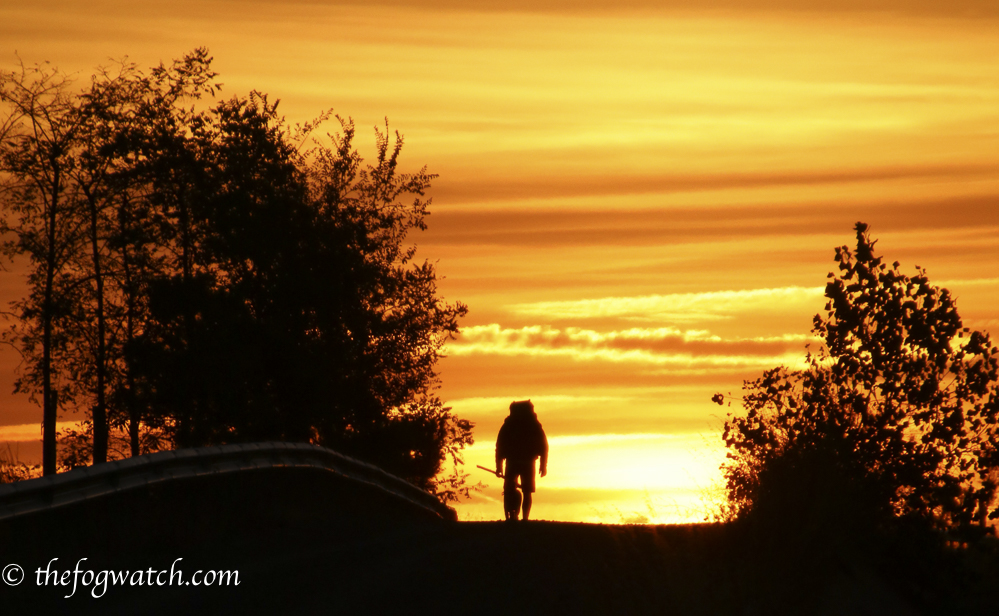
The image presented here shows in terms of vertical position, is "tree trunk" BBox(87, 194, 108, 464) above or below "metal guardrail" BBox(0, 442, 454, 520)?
above

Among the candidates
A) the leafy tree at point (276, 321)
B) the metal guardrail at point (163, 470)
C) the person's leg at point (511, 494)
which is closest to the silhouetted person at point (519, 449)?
the person's leg at point (511, 494)

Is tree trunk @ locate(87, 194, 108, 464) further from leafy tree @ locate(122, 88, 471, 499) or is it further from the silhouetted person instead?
the silhouetted person

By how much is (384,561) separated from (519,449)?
257 inches

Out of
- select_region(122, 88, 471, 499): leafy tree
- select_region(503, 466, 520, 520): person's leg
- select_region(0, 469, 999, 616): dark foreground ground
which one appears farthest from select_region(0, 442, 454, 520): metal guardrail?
select_region(122, 88, 471, 499): leafy tree

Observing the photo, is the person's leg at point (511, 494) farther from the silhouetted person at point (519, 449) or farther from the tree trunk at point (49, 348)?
the tree trunk at point (49, 348)

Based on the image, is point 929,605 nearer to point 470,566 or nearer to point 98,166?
point 470,566

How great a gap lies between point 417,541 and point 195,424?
22362 mm

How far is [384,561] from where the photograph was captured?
12.9m

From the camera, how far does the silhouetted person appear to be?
19.2 metres

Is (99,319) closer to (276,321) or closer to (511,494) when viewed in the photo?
(276,321)

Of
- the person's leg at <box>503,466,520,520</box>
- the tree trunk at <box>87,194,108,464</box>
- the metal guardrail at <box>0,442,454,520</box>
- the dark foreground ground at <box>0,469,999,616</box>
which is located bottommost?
the dark foreground ground at <box>0,469,999,616</box>

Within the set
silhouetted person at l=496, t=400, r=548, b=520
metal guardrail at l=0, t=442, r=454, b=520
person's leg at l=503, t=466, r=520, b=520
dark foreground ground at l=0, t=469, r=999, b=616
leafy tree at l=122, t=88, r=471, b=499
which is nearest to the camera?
metal guardrail at l=0, t=442, r=454, b=520

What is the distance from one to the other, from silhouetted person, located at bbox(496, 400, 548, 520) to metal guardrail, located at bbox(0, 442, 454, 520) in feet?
7.76

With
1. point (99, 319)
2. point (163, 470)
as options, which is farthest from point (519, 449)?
point (99, 319)
